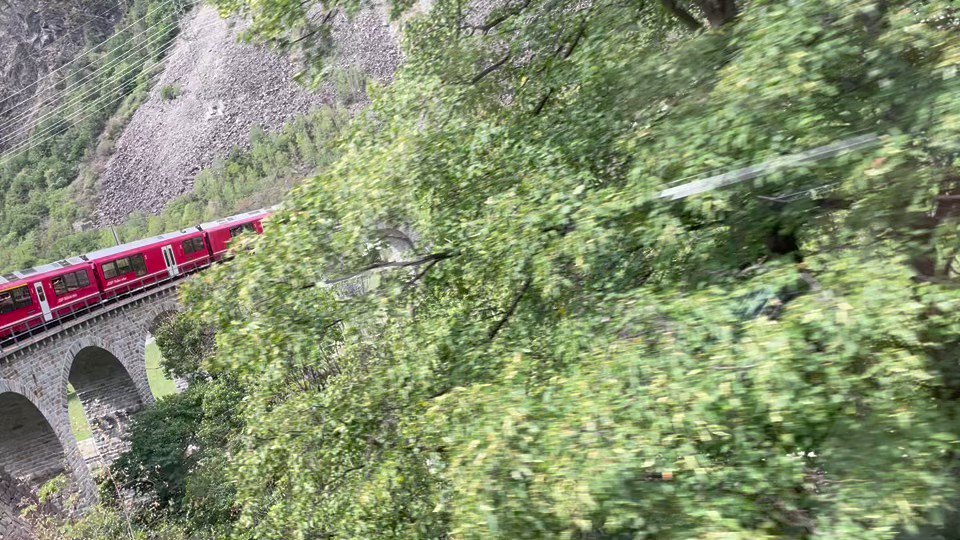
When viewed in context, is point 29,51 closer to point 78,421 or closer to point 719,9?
point 78,421

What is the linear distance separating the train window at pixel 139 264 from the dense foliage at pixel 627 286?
21422mm

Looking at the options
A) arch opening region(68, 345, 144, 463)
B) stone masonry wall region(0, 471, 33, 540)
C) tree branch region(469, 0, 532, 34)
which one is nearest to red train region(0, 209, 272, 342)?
arch opening region(68, 345, 144, 463)

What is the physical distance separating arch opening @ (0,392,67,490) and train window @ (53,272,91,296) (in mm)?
3585

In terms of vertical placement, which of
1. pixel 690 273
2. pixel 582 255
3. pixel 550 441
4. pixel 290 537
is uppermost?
pixel 582 255

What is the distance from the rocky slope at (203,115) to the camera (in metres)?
52.7

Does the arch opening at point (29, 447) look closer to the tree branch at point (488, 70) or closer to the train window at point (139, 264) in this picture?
the train window at point (139, 264)

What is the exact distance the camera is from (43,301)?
21734 millimetres

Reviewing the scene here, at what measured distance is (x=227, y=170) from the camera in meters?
51.1

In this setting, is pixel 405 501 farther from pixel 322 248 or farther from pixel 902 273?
pixel 902 273

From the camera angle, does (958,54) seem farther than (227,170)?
No

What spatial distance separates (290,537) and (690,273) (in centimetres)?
523

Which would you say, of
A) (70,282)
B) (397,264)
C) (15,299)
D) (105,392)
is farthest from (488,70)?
(105,392)

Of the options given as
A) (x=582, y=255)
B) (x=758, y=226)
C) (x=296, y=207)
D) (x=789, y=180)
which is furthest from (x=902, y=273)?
(x=296, y=207)

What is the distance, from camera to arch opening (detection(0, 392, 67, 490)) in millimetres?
20844
